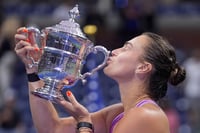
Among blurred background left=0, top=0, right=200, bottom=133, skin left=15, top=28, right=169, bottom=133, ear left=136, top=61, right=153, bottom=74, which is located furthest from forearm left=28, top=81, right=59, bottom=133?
blurred background left=0, top=0, right=200, bottom=133

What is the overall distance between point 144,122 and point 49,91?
450 millimetres

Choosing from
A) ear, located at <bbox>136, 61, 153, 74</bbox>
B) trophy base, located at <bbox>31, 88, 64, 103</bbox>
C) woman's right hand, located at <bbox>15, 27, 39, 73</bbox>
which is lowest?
trophy base, located at <bbox>31, 88, 64, 103</bbox>

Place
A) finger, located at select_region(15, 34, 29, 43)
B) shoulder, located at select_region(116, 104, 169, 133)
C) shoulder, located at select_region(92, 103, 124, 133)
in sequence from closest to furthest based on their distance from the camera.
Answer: shoulder, located at select_region(116, 104, 169, 133)
finger, located at select_region(15, 34, 29, 43)
shoulder, located at select_region(92, 103, 124, 133)

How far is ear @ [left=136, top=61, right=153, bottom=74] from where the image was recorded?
130 inches

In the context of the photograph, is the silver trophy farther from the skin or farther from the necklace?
the necklace

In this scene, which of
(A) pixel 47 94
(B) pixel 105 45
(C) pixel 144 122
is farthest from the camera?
(B) pixel 105 45

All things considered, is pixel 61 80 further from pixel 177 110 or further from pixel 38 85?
pixel 177 110

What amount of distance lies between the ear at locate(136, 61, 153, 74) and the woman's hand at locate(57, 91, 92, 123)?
0.98 ft

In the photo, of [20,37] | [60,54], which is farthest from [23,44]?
[60,54]

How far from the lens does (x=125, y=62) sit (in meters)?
3.32

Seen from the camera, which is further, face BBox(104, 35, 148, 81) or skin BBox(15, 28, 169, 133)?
face BBox(104, 35, 148, 81)

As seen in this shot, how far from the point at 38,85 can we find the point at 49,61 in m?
0.20

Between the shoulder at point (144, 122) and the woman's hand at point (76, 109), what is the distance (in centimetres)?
17

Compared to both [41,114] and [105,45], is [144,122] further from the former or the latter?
[105,45]
